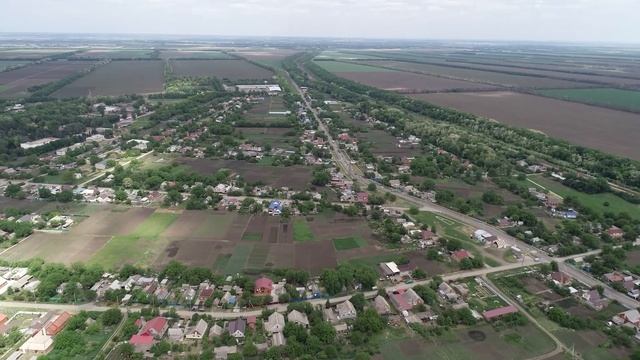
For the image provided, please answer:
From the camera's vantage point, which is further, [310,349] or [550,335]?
→ [550,335]

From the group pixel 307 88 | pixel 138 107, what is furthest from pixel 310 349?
pixel 307 88

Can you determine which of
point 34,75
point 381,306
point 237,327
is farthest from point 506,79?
point 34,75

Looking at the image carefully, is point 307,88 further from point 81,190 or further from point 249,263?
point 249,263

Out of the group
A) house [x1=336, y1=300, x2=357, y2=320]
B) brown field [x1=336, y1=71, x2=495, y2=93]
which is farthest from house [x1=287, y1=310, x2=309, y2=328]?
brown field [x1=336, y1=71, x2=495, y2=93]

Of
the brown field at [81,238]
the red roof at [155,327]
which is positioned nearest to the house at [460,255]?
the red roof at [155,327]

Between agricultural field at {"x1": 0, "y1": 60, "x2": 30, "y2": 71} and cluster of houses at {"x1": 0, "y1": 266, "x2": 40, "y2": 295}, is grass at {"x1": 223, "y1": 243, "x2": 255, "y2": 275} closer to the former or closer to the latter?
cluster of houses at {"x1": 0, "y1": 266, "x2": 40, "y2": 295}

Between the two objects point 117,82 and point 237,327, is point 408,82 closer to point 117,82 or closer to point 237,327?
point 117,82

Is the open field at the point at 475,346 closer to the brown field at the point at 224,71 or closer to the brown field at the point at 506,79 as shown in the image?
the brown field at the point at 506,79
